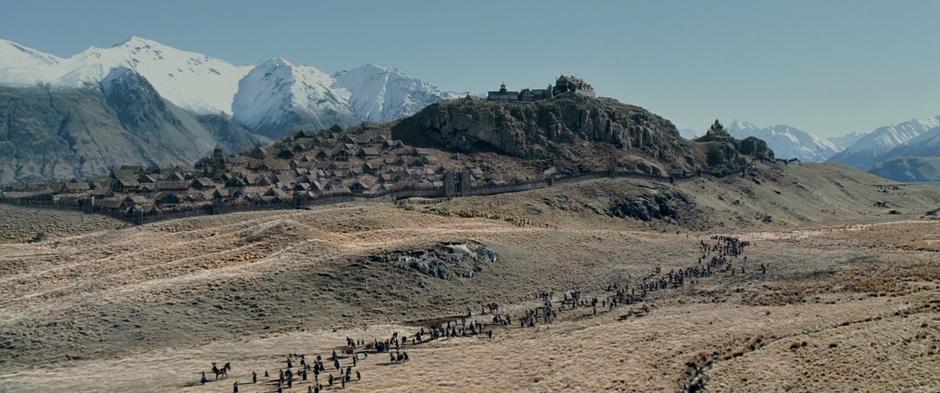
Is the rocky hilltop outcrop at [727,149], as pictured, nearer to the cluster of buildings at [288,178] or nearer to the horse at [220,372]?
the cluster of buildings at [288,178]

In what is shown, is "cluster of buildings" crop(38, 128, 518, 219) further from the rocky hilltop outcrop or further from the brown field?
the rocky hilltop outcrop

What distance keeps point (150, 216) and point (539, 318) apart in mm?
56606

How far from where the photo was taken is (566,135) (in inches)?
5851

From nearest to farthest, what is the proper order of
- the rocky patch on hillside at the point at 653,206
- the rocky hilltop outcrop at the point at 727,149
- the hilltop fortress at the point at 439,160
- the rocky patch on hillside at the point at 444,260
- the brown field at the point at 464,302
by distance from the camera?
the brown field at the point at 464,302
the rocky patch on hillside at the point at 444,260
the hilltop fortress at the point at 439,160
the rocky patch on hillside at the point at 653,206
the rocky hilltop outcrop at the point at 727,149

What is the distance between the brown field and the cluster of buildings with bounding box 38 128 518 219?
23.1 feet

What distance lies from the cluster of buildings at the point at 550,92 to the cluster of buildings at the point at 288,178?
104 feet

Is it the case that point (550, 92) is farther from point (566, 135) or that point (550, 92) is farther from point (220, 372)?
point (220, 372)

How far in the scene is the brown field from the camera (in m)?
39.9

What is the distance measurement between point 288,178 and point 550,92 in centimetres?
7045

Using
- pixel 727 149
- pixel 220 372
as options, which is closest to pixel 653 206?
pixel 727 149

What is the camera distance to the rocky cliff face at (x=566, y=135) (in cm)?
14338

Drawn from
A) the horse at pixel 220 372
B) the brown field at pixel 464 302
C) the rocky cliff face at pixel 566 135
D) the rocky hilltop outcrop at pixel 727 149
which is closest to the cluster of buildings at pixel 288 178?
the brown field at pixel 464 302

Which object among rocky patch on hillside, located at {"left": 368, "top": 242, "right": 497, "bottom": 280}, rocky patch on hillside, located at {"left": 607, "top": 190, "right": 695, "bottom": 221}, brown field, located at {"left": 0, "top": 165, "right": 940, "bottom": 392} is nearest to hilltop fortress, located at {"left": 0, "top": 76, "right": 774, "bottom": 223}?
brown field, located at {"left": 0, "top": 165, "right": 940, "bottom": 392}

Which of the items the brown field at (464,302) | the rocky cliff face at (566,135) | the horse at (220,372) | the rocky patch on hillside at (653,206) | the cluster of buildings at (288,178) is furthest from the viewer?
the rocky cliff face at (566,135)
